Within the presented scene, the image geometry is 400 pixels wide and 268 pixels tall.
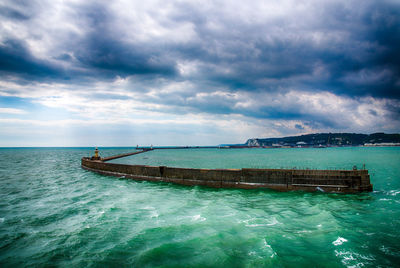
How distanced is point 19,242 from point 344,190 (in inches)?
794

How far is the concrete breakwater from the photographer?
15992 mm

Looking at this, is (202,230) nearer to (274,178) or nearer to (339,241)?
(339,241)

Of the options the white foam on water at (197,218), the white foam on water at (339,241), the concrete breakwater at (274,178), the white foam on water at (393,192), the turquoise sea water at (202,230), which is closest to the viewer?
the turquoise sea water at (202,230)

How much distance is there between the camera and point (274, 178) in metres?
17.6

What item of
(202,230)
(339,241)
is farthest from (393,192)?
(202,230)

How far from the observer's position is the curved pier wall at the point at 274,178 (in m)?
16.0

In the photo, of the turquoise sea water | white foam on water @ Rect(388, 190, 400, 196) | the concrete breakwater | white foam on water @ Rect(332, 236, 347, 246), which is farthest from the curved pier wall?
white foam on water @ Rect(332, 236, 347, 246)

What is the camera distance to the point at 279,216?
11.1 meters

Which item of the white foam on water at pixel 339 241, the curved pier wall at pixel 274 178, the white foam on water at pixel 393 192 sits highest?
the curved pier wall at pixel 274 178

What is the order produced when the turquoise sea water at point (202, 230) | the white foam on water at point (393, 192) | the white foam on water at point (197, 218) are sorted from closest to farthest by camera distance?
the turquoise sea water at point (202, 230), the white foam on water at point (197, 218), the white foam on water at point (393, 192)

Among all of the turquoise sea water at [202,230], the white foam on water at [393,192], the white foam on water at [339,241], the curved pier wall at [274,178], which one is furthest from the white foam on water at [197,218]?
the white foam on water at [393,192]

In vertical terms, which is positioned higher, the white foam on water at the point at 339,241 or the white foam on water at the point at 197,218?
the white foam on water at the point at 339,241

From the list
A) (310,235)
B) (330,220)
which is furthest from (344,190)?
(310,235)

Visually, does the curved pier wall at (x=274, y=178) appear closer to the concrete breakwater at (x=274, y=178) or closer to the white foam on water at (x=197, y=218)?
the concrete breakwater at (x=274, y=178)
